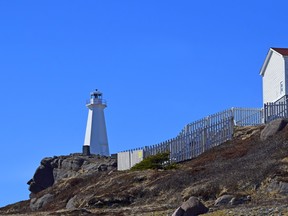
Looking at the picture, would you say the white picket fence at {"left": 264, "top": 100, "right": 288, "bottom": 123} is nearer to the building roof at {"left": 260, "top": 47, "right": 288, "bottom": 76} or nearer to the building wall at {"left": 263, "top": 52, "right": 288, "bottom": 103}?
the building wall at {"left": 263, "top": 52, "right": 288, "bottom": 103}

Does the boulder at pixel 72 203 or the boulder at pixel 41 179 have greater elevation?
the boulder at pixel 41 179

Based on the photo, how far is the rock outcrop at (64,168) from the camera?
2504 inches

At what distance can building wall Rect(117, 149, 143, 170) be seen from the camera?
191 ft

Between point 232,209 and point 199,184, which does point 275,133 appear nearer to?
point 199,184

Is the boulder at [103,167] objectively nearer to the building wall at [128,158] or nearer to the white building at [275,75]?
the building wall at [128,158]

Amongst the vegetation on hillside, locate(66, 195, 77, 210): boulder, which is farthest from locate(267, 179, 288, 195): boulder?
the vegetation on hillside

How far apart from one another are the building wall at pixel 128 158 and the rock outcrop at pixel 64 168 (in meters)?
1.78

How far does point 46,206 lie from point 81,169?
15553mm

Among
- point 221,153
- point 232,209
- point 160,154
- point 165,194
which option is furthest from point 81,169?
point 232,209

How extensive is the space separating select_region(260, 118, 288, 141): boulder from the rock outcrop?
55.0 ft

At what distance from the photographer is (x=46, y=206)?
5031 cm

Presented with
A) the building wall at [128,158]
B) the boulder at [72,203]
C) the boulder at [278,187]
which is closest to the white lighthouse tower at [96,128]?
the building wall at [128,158]

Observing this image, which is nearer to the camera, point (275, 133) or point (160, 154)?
point (275, 133)

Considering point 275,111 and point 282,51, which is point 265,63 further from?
point 275,111
